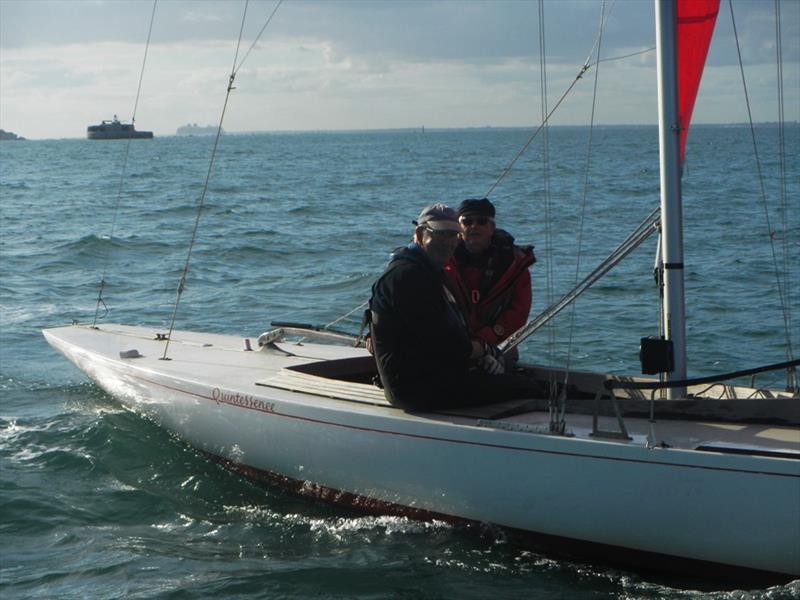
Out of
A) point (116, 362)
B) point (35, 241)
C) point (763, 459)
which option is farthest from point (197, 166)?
point (763, 459)

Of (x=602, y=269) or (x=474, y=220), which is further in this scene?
(x=474, y=220)

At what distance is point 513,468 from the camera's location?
4980mm

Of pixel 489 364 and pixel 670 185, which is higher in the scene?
pixel 670 185

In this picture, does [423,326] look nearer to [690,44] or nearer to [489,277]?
[489,277]

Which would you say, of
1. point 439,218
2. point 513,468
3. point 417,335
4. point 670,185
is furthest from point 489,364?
point 670,185

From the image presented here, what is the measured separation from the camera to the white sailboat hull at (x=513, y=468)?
4477 millimetres

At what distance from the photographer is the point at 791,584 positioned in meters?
4.48

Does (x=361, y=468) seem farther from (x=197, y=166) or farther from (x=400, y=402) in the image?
(x=197, y=166)

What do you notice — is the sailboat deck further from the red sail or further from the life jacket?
the red sail

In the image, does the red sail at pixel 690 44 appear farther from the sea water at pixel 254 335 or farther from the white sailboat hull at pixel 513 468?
the white sailboat hull at pixel 513 468

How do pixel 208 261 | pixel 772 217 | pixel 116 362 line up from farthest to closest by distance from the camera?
pixel 772 217, pixel 208 261, pixel 116 362

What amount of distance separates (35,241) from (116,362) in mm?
13609

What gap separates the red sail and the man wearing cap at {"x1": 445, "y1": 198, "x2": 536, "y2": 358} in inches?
45.9

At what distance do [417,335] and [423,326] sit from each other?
61 mm
